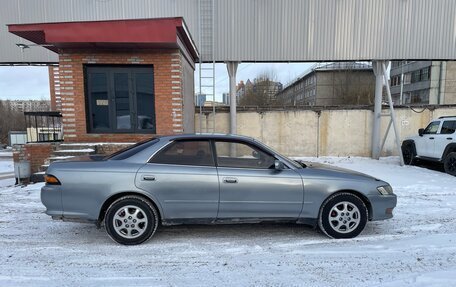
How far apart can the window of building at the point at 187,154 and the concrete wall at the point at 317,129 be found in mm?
8273

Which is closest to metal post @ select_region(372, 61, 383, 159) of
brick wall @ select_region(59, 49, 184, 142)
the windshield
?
brick wall @ select_region(59, 49, 184, 142)

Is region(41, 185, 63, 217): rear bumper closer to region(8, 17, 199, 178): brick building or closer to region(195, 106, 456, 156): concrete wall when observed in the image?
region(8, 17, 199, 178): brick building

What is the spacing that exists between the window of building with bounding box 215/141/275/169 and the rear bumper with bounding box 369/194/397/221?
1512mm

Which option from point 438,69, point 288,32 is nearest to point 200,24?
point 288,32

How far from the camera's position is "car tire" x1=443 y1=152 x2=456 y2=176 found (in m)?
8.61

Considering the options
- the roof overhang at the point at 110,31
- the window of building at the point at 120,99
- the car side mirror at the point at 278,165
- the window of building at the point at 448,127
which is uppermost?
the roof overhang at the point at 110,31

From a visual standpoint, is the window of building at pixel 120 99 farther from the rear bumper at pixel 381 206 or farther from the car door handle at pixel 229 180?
the rear bumper at pixel 381 206

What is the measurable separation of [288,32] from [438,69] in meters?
45.7

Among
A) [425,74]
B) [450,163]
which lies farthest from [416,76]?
[450,163]

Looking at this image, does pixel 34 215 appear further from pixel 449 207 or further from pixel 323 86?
pixel 323 86

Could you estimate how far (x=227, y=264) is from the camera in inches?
129

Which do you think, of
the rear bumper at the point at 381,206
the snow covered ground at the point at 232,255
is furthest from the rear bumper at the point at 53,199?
the rear bumper at the point at 381,206

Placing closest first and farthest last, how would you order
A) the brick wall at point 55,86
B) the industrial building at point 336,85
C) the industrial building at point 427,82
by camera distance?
the brick wall at point 55,86
the industrial building at point 336,85
the industrial building at point 427,82

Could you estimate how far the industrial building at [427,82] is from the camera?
41.1 m
